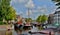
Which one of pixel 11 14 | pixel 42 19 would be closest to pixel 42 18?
pixel 42 19

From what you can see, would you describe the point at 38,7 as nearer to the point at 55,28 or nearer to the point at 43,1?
the point at 43,1

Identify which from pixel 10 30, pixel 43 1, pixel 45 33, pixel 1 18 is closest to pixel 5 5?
pixel 1 18

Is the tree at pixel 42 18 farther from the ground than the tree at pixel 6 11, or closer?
closer

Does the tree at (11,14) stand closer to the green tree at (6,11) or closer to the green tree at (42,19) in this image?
the green tree at (6,11)

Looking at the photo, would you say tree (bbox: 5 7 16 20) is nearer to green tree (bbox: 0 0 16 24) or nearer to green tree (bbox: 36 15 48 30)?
green tree (bbox: 0 0 16 24)

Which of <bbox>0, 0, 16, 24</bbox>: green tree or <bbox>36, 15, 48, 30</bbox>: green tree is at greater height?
<bbox>0, 0, 16, 24</bbox>: green tree

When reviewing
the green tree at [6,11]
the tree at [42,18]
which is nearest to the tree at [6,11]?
the green tree at [6,11]

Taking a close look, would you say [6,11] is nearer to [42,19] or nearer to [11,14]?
[11,14]

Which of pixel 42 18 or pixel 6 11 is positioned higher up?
pixel 6 11

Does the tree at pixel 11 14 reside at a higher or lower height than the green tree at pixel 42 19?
higher

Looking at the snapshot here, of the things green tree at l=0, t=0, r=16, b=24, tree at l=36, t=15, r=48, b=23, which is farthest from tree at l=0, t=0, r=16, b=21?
tree at l=36, t=15, r=48, b=23

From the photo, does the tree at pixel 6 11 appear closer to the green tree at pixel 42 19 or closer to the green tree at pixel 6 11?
the green tree at pixel 6 11

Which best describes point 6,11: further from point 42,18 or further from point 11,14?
point 42,18

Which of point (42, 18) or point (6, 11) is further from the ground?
point (6, 11)
